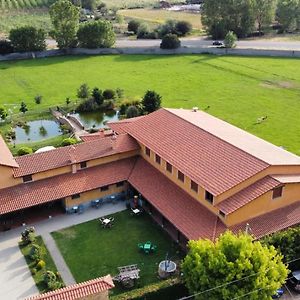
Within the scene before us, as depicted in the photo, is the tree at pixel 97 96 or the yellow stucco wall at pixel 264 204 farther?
the tree at pixel 97 96

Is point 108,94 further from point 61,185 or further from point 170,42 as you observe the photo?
point 61,185

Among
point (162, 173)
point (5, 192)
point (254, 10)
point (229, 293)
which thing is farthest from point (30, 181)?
point (254, 10)

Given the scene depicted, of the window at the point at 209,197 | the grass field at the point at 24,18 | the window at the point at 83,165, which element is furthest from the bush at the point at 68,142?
the grass field at the point at 24,18

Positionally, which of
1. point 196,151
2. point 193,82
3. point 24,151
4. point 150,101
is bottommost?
point 193,82

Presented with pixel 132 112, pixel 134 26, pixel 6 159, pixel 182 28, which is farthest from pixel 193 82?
pixel 134 26

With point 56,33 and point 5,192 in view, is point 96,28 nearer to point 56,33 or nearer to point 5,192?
point 56,33

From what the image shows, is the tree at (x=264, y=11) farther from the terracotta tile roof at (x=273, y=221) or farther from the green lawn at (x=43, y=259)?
the green lawn at (x=43, y=259)

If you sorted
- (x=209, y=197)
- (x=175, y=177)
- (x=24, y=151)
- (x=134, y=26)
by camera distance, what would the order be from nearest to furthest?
(x=209, y=197)
(x=175, y=177)
(x=24, y=151)
(x=134, y=26)

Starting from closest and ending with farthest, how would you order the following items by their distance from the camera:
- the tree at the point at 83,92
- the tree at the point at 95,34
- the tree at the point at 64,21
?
the tree at the point at 83,92, the tree at the point at 64,21, the tree at the point at 95,34
